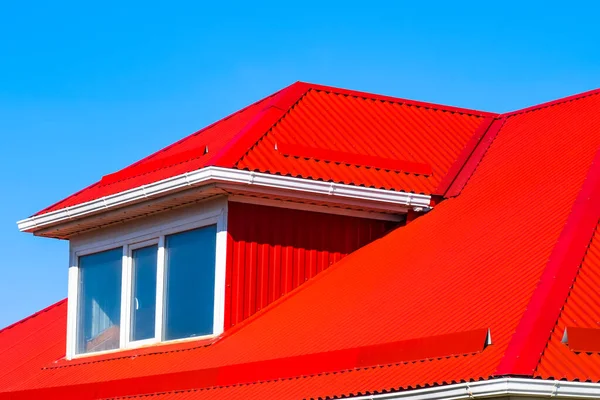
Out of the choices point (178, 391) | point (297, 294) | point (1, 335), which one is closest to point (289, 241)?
point (297, 294)

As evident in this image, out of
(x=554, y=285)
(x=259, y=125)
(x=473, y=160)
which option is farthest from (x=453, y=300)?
(x=259, y=125)

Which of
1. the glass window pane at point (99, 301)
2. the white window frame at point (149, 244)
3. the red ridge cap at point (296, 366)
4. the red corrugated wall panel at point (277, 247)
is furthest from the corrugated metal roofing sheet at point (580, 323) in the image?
the glass window pane at point (99, 301)

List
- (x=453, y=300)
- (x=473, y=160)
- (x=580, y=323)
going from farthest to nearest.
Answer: (x=473, y=160) < (x=453, y=300) < (x=580, y=323)

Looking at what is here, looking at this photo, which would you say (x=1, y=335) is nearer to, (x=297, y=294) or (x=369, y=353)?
(x=297, y=294)

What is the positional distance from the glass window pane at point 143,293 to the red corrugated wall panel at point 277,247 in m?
1.76

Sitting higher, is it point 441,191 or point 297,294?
point 441,191

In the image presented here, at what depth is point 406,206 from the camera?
67.9ft

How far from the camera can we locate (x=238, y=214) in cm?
2011

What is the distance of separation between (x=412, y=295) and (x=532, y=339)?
12.2ft

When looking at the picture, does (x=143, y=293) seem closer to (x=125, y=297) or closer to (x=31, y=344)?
(x=125, y=297)

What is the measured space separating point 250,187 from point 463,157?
4.08 meters

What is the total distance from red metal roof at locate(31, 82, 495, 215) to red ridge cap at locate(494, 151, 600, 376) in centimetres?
419

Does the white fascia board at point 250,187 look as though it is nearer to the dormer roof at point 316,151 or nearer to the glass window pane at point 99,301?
the dormer roof at point 316,151

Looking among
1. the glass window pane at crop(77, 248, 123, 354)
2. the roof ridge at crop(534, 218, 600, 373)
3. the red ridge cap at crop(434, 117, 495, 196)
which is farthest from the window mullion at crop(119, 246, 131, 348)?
the roof ridge at crop(534, 218, 600, 373)
